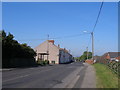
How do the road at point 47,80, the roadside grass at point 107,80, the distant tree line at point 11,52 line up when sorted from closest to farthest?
1. the roadside grass at point 107,80
2. the road at point 47,80
3. the distant tree line at point 11,52

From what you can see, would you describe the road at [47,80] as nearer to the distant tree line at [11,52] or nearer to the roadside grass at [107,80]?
the roadside grass at [107,80]

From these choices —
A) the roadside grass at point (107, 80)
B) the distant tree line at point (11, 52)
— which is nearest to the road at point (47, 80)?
the roadside grass at point (107, 80)

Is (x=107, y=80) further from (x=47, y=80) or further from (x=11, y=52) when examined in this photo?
(x=11, y=52)

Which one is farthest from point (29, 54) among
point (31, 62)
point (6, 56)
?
point (6, 56)

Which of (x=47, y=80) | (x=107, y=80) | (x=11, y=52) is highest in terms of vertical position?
(x=11, y=52)

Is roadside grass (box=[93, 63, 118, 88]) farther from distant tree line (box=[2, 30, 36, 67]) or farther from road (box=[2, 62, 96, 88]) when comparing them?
distant tree line (box=[2, 30, 36, 67])

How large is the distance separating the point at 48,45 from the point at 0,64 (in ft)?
157

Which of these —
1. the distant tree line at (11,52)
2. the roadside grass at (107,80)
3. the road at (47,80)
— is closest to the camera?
the roadside grass at (107,80)

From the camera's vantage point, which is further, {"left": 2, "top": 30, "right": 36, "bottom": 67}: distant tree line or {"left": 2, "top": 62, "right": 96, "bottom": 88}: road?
{"left": 2, "top": 30, "right": 36, "bottom": 67}: distant tree line

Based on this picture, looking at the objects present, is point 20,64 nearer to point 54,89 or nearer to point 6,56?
point 6,56

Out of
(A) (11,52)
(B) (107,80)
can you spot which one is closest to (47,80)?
(B) (107,80)

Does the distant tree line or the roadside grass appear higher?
the distant tree line

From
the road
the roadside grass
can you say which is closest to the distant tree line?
the road

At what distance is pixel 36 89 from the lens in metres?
10.0
